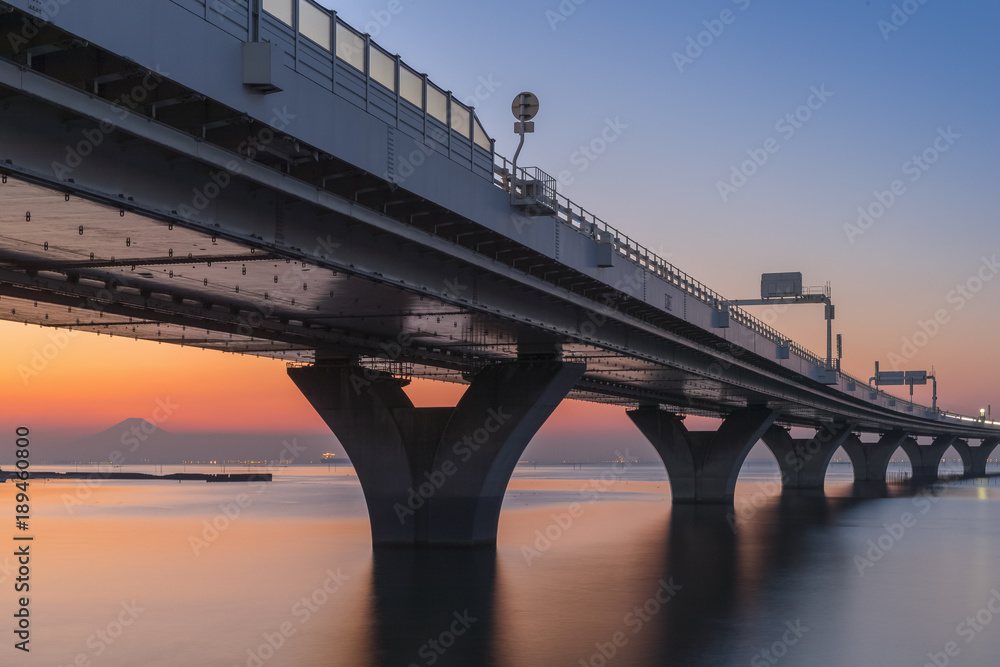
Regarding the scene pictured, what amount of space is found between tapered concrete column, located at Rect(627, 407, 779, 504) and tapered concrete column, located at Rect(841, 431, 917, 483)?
8216 cm

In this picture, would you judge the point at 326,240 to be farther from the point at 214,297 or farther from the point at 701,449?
the point at 701,449

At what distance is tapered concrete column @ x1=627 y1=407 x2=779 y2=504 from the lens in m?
88.1

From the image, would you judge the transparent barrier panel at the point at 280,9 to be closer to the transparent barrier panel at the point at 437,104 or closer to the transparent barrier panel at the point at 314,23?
the transparent barrier panel at the point at 314,23

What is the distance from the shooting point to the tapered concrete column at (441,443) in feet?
140

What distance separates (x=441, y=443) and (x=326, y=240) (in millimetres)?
20299

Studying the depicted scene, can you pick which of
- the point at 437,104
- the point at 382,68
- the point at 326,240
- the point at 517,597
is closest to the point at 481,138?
the point at 437,104

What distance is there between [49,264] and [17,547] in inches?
1018

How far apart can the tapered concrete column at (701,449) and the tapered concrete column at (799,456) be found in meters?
39.0

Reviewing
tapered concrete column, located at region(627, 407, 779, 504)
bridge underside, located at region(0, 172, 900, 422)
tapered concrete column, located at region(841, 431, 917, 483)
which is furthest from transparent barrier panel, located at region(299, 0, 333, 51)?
tapered concrete column, located at region(841, 431, 917, 483)

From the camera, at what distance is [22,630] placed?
79.1ft

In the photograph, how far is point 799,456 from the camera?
428ft

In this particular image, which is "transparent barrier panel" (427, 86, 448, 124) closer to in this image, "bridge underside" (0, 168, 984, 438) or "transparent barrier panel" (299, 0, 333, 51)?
"bridge underside" (0, 168, 984, 438)

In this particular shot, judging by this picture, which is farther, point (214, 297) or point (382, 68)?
point (214, 297)

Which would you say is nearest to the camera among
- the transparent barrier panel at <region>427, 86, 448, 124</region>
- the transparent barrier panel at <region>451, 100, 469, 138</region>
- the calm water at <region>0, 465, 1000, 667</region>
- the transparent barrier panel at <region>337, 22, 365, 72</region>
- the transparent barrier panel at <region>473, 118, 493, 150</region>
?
the calm water at <region>0, 465, 1000, 667</region>
